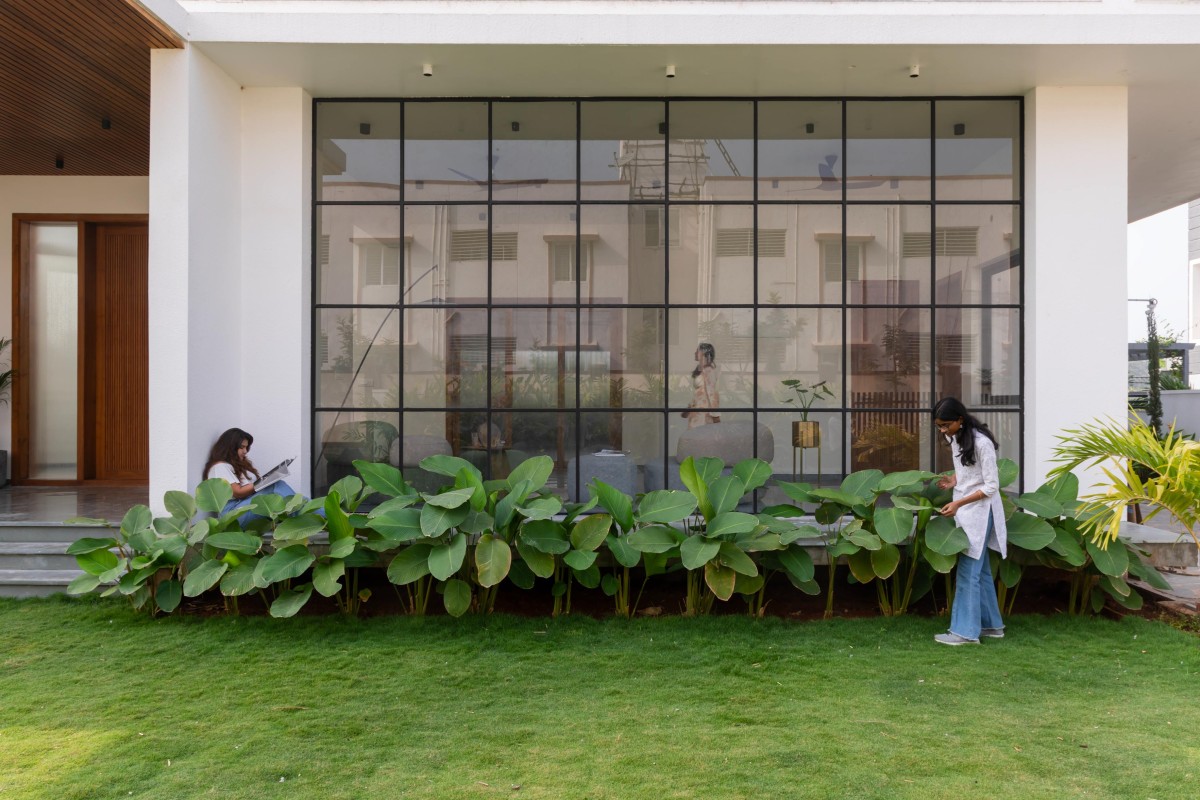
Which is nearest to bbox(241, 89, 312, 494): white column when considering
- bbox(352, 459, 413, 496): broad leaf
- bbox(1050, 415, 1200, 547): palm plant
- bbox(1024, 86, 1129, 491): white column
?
bbox(352, 459, 413, 496): broad leaf

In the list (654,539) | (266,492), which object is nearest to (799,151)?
(654,539)

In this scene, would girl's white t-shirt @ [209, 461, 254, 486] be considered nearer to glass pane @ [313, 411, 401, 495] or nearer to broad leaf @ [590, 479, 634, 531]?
glass pane @ [313, 411, 401, 495]

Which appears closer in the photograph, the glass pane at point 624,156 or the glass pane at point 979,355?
the glass pane at point 979,355

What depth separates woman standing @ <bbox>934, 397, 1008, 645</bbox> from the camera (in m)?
5.01

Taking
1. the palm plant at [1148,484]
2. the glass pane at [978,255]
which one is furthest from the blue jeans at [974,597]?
the glass pane at [978,255]

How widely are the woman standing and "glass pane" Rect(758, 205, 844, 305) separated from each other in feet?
6.85

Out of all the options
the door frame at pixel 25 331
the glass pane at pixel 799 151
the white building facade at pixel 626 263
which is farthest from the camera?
the door frame at pixel 25 331

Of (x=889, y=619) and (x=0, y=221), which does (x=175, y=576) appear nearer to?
(x=889, y=619)

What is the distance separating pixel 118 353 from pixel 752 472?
705 cm

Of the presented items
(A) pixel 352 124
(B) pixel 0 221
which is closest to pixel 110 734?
(A) pixel 352 124

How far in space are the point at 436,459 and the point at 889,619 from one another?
3148 millimetres

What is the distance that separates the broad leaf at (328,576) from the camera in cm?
503

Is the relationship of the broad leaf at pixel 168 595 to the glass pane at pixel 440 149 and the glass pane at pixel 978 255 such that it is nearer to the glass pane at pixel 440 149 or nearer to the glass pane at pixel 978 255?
the glass pane at pixel 440 149

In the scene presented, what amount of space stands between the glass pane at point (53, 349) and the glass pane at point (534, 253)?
5127mm
